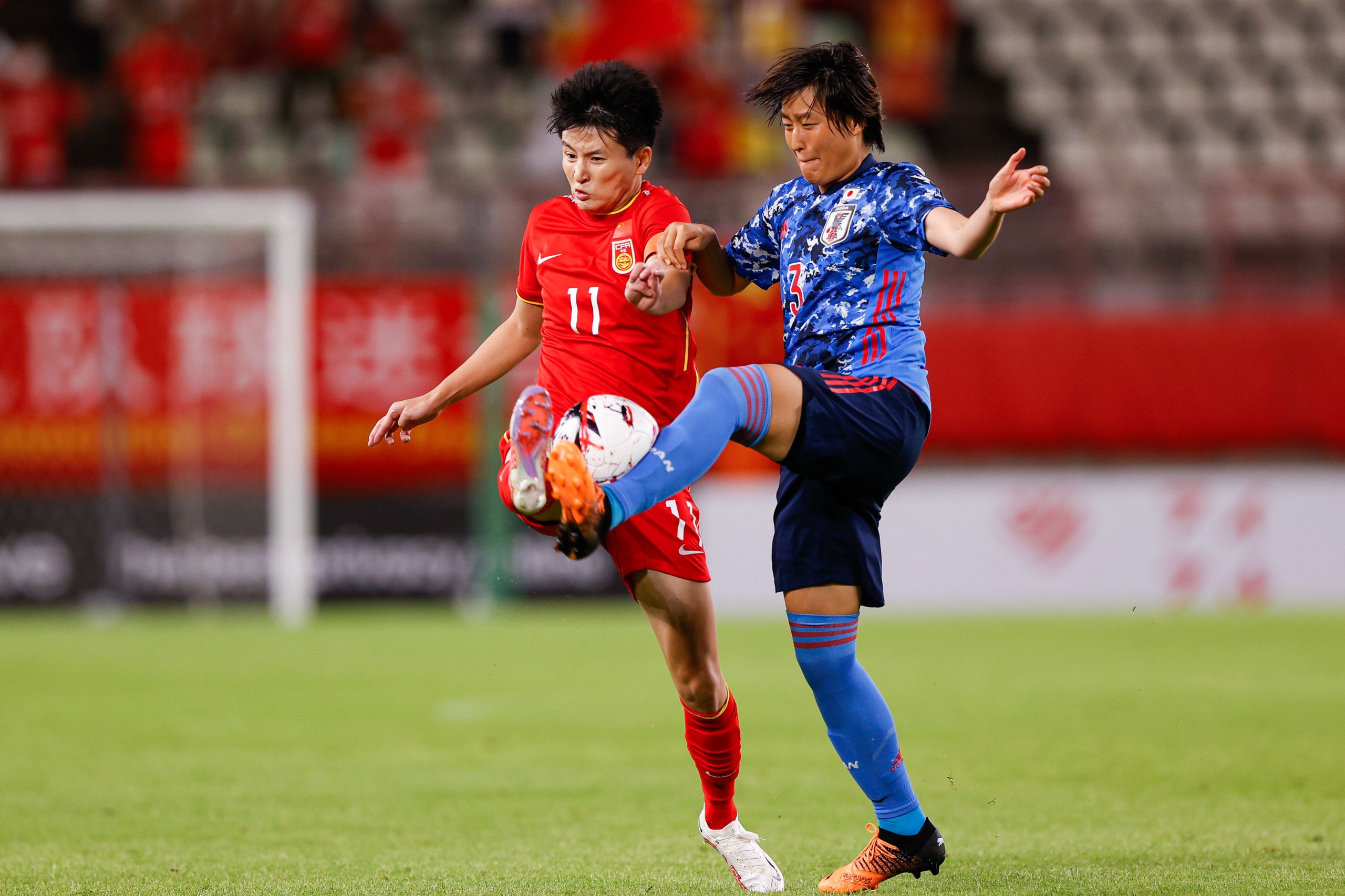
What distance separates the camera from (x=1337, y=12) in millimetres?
16922

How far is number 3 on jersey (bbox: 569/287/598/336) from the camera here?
3.98 meters

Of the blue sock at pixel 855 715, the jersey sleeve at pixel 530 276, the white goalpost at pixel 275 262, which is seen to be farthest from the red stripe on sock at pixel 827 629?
the white goalpost at pixel 275 262

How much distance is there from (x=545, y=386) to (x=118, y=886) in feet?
5.22

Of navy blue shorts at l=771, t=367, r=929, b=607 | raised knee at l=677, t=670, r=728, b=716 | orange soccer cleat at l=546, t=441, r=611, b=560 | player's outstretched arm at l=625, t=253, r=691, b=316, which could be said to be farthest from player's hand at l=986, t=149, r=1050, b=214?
raised knee at l=677, t=670, r=728, b=716

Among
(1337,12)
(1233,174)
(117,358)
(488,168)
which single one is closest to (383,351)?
(117,358)

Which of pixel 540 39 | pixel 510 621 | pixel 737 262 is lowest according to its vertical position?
pixel 510 621

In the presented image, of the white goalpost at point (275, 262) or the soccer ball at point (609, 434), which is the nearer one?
the soccer ball at point (609, 434)

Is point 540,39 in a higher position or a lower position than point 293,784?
higher

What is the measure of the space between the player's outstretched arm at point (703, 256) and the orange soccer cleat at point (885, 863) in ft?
4.55

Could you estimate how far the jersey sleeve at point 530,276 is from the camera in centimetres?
412

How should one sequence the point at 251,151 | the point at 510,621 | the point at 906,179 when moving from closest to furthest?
1. the point at 906,179
2. the point at 510,621
3. the point at 251,151

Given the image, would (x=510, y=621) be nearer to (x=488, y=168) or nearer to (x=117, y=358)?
(x=117, y=358)

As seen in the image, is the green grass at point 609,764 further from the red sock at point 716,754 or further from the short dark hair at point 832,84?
the short dark hair at point 832,84

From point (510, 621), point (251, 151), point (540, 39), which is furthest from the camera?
point (540, 39)
